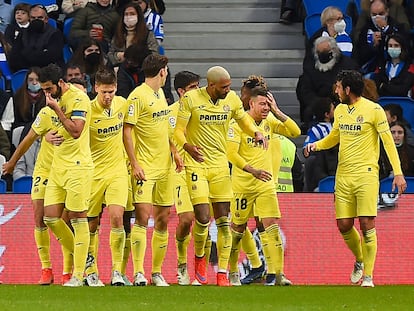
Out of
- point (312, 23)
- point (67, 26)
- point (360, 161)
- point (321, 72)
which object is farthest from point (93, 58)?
point (360, 161)

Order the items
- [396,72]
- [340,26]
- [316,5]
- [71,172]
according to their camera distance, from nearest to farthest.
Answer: [71,172], [396,72], [340,26], [316,5]

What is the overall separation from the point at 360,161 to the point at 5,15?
29.2ft

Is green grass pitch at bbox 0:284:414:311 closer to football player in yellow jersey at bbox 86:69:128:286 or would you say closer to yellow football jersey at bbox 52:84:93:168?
football player in yellow jersey at bbox 86:69:128:286

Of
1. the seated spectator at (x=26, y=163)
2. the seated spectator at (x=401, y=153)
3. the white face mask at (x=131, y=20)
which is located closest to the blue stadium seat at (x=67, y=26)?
the white face mask at (x=131, y=20)

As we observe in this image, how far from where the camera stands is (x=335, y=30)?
72.7ft

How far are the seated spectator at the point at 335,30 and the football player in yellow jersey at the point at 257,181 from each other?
464cm

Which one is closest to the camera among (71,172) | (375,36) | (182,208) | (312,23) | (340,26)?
(71,172)

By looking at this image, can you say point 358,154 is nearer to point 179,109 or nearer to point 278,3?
point 179,109

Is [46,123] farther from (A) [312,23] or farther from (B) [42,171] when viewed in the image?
(A) [312,23]

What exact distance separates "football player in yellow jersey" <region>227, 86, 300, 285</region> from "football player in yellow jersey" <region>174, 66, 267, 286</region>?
0.52 meters

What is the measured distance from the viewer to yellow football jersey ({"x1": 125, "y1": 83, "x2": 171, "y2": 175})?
16469 mm

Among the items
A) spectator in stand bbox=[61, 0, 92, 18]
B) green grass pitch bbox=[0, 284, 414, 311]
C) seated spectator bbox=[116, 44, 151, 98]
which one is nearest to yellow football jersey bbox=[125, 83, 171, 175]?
green grass pitch bbox=[0, 284, 414, 311]

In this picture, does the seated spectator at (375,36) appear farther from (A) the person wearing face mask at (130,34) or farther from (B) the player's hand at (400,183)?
(B) the player's hand at (400,183)

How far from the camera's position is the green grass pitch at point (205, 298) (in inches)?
515
